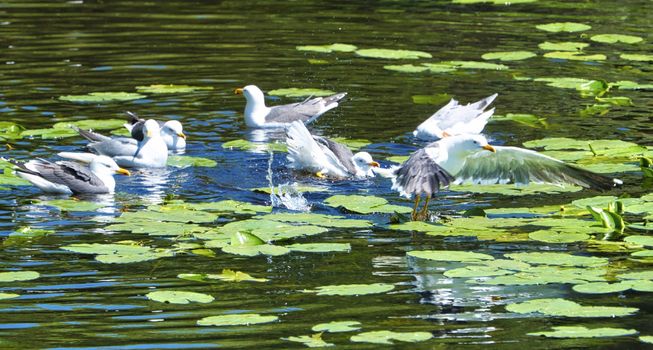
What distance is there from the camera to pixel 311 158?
471 inches

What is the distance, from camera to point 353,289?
323 inches

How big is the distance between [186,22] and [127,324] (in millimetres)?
12076

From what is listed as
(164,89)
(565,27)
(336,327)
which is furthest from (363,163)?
(565,27)

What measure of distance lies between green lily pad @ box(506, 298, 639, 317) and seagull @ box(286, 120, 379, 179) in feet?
13.4

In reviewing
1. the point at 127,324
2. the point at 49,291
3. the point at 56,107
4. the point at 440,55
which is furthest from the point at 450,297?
the point at 440,55

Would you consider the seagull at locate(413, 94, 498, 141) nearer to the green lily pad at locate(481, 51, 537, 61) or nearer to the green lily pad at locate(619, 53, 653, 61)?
the green lily pad at locate(481, 51, 537, 61)

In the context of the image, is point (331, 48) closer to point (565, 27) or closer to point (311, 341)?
point (565, 27)

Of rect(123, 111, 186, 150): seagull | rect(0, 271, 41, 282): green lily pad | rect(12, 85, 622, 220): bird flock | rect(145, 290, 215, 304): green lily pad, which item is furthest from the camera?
rect(123, 111, 186, 150): seagull

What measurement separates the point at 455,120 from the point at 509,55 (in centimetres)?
347

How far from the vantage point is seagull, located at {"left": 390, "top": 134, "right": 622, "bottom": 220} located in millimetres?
9930

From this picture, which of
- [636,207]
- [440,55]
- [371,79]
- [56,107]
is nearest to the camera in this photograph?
[636,207]

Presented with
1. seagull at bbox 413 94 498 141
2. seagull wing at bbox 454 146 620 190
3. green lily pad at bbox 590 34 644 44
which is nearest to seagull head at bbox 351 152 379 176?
seagull wing at bbox 454 146 620 190

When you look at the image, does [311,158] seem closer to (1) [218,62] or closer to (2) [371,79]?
(2) [371,79]

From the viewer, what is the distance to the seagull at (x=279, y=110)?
14.0m
